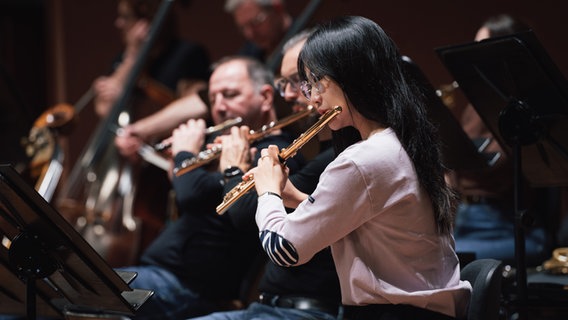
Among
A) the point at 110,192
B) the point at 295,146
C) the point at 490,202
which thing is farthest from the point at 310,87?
the point at 110,192

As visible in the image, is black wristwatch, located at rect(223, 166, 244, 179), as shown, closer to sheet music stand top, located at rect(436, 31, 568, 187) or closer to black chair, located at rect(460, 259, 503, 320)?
sheet music stand top, located at rect(436, 31, 568, 187)

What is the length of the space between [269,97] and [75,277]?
0.94 metres

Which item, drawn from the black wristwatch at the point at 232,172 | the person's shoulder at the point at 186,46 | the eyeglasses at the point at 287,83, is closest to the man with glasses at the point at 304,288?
the black wristwatch at the point at 232,172

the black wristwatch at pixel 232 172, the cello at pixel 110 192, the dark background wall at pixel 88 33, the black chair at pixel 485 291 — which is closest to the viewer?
the black chair at pixel 485 291

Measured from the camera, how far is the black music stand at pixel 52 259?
1861mm

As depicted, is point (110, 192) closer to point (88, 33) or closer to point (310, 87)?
point (88, 33)

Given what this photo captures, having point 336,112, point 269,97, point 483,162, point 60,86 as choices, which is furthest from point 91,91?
point 336,112

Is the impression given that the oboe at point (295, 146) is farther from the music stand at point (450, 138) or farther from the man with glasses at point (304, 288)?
the music stand at point (450, 138)

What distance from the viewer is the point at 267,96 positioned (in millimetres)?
2715

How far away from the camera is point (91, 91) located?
16.0 ft

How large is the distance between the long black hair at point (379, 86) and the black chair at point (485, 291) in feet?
0.39

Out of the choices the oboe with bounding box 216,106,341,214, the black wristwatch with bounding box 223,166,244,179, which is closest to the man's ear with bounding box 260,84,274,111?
the black wristwatch with bounding box 223,166,244,179

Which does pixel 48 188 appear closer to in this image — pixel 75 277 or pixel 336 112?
pixel 75 277

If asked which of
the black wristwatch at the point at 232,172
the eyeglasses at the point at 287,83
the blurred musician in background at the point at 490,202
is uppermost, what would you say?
the eyeglasses at the point at 287,83
